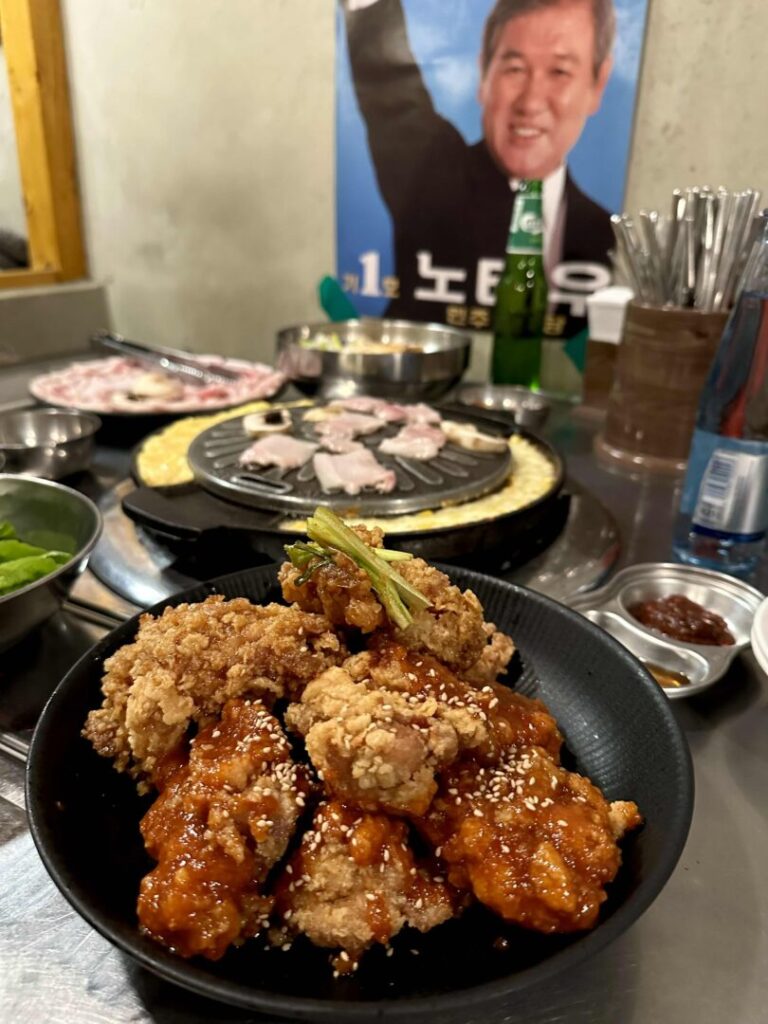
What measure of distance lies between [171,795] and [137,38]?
387 centimetres

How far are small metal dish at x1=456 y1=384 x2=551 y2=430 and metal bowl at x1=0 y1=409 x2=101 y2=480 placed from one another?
1297 mm

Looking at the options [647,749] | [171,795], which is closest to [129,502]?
[171,795]

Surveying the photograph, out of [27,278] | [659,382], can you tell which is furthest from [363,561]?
[27,278]

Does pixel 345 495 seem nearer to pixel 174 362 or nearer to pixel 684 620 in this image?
pixel 684 620

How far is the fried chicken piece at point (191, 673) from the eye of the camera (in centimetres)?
91

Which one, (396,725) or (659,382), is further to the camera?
(659,382)

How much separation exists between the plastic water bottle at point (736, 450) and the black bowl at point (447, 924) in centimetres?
70

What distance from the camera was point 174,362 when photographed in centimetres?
290

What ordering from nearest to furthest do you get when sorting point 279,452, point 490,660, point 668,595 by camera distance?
point 490,660 < point 668,595 < point 279,452

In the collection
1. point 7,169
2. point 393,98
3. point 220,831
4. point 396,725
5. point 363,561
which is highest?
point 393,98

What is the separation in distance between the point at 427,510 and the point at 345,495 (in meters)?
0.20

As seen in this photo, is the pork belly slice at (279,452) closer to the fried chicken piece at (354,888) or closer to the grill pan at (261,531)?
the grill pan at (261,531)

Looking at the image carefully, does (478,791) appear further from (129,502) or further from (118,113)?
(118,113)

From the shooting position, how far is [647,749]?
958 mm
